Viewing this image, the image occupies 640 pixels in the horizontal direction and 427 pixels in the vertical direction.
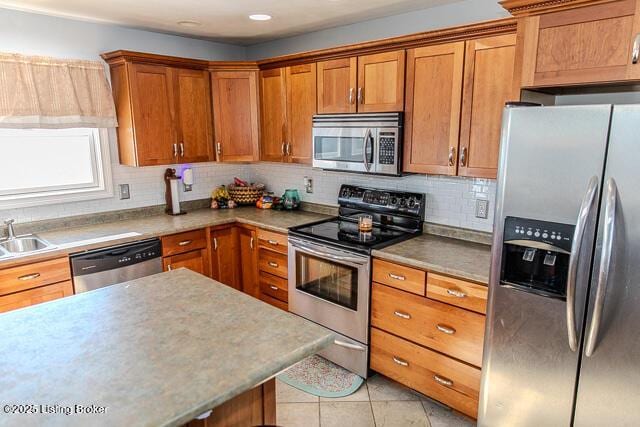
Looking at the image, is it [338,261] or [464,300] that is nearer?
[464,300]

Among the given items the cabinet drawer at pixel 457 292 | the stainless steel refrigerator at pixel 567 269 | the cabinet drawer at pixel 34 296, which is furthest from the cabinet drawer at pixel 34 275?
the stainless steel refrigerator at pixel 567 269

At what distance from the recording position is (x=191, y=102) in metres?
3.62

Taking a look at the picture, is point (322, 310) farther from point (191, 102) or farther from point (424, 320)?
point (191, 102)

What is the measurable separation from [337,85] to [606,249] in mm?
2091

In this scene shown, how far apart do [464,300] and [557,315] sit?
1.76 feet

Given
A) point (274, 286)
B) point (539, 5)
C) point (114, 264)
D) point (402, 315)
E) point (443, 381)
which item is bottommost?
point (443, 381)

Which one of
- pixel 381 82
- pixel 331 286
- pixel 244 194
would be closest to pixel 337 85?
pixel 381 82

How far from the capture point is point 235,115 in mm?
3789

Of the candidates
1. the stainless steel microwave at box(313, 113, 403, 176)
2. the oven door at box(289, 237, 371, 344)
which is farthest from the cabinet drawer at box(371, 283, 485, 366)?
the stainless steel microwave at box(313, 113, 403, 176)

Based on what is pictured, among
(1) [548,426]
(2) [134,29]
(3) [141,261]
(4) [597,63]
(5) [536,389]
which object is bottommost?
(1) [548,426]

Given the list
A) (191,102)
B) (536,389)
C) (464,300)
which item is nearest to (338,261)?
(464,300)

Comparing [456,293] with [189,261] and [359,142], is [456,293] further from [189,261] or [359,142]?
[189,261]

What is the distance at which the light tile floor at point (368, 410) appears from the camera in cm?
244

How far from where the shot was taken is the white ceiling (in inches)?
108
